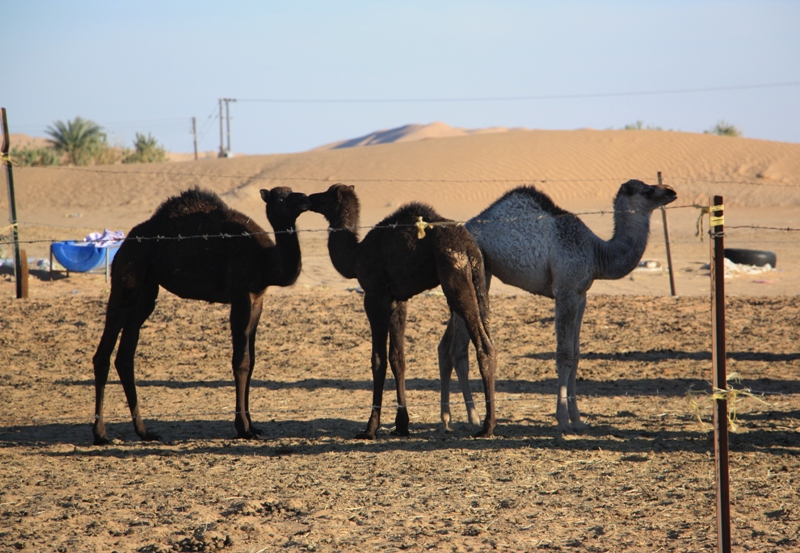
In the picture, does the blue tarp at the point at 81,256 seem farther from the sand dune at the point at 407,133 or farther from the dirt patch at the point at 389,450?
the sand dune at the point at 407,133

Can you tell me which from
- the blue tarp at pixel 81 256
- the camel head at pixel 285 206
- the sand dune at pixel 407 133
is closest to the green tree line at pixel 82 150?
the blue tarp at pixel 81 256

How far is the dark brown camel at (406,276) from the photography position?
698 cm

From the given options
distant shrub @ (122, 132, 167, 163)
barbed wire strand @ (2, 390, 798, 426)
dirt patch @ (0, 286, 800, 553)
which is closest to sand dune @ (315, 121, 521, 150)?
distant shrub @ (122, 132, 167, 163)

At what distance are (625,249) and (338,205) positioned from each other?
2.67 metres

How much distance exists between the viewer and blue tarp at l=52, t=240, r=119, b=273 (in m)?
17.3

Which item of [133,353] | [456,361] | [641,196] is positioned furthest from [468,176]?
[133,353]

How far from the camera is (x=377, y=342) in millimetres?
7250

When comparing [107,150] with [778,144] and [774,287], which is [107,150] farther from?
[774,287]

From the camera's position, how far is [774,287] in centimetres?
1638

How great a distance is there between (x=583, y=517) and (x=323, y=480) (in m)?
1.91

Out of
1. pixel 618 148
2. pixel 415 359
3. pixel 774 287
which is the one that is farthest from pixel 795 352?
pixel 618 148

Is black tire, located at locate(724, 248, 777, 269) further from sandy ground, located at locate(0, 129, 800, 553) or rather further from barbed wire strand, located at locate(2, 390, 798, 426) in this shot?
barbed wire strand, located at locate(2, 390, 798, 426)

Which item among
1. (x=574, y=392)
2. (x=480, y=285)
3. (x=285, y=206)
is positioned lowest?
(x=574, y=392)

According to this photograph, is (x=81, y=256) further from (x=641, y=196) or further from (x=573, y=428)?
(x=641, y=196)
